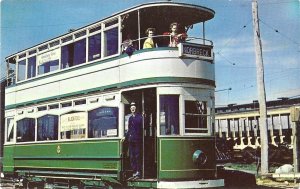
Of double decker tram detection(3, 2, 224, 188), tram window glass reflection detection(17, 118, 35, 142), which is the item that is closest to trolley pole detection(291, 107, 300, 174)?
double decker tram detection(3, 2, 224, 188)

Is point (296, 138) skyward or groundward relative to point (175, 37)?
groundward

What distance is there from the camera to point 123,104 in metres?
9.23

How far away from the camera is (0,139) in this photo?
54.5ft

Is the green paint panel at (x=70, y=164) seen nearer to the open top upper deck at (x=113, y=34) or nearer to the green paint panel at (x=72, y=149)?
the green paint panel at (x=72, y=149)

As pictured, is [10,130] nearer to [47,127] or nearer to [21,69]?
[21,69]

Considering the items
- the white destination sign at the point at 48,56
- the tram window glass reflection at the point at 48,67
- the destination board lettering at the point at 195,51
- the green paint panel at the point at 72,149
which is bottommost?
the green paint panel at the point at 72,149

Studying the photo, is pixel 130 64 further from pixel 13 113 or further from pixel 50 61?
pixel 13 113

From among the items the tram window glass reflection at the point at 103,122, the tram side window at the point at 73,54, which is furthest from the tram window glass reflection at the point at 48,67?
the tram window glass reflection at the point at 103,122

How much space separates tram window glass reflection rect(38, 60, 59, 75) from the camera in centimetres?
1170

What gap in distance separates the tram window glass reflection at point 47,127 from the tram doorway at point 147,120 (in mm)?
2781

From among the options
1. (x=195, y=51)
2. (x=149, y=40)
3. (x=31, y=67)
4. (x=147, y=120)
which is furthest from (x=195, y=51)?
(x=31, y=67)

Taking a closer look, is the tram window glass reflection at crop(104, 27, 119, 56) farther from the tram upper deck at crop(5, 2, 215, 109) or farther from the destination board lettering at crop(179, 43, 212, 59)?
the destination board lettering at crop(179, 43, 212, 59)

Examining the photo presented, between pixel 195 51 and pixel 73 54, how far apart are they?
341 centimetres

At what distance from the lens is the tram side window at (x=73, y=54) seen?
10609 mm
